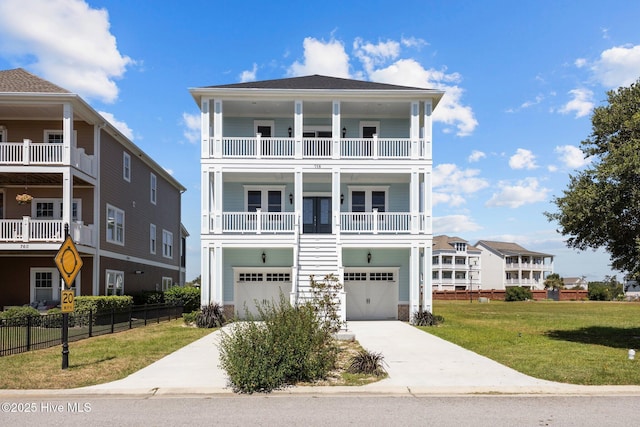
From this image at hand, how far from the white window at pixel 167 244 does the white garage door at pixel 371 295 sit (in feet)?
54.5

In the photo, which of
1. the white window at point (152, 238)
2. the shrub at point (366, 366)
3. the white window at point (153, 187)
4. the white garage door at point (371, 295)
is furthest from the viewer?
the white window at point (153, 187)

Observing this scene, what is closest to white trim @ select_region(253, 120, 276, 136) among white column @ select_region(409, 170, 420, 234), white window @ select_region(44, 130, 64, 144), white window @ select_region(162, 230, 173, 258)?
white column @ select_region(409, 170, 420, 234)

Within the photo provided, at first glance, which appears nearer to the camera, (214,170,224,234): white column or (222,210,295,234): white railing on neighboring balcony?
(214,170,224,234): white column

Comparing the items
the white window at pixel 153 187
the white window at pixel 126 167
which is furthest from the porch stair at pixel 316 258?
the white window at pixel 153 187

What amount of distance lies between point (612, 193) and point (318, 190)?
13.7 meters

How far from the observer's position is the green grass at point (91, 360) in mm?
10398

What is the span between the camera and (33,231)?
72.9 ft

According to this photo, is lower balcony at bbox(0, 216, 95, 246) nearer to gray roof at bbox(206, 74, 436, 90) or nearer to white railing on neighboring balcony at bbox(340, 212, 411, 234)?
gray roof at bbox(206, 74, 436, 90)

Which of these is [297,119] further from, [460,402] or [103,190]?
[460,402]

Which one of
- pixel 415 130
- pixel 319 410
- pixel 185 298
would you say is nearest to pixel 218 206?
pixel 185 298

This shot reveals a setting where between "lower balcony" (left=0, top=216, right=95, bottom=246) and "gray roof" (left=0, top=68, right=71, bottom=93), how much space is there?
5.26 meters

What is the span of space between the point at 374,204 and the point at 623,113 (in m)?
12.2

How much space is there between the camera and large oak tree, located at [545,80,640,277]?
47.1ft

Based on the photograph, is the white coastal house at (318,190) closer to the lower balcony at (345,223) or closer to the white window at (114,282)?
the lower balcony at (345,223)
